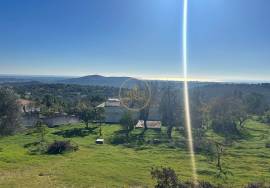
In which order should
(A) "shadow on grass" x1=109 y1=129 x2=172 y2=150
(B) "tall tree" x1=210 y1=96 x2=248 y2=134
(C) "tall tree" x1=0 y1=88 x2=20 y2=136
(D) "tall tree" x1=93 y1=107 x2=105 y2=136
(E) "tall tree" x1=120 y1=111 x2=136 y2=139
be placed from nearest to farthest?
(C) "tall tree" x1=0 y1=88 x2=20 y2=136 → (A) "shadow on grass" x1=109 y1=129 x2=172 y2=150 → (E) "tall tree" x1=120 y1=111 x2=136 y2=139 → (B) "tall tree" x1=210 y1=96 x2=248 y2=134 → (D) "tall tree" x1=93 y1=107 x2=105 y2=136

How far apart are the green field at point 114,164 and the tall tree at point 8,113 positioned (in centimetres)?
413

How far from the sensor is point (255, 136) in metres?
77.2

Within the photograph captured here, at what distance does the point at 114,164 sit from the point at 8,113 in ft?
57.4

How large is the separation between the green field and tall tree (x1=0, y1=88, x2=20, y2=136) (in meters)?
4.13

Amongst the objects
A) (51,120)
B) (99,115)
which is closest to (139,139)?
(99,115)

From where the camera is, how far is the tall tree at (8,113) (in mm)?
52125

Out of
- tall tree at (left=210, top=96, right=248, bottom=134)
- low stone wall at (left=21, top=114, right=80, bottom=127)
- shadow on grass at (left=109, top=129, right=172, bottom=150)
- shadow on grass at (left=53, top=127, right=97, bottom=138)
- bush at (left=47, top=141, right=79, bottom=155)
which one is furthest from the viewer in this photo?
low stone wall at (left=21, top=114, right=80, bottom=127)

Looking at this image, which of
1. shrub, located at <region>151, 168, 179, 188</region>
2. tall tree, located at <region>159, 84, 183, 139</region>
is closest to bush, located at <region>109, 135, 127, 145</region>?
tall tree, located at <region>159, 84, 183, 139</region>

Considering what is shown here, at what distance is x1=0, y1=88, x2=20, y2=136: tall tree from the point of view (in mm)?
52125

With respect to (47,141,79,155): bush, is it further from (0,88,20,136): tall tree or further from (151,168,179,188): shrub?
(151,168,179,188): shrub

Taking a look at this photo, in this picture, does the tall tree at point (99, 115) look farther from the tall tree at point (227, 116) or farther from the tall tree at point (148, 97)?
the tall tree at point (227, 116)

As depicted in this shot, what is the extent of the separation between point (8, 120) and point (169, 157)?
2449 centimetres

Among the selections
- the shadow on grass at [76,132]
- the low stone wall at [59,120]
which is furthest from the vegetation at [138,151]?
the low stone wall at [59,120]

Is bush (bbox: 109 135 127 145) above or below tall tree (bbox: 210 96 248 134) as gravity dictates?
below
